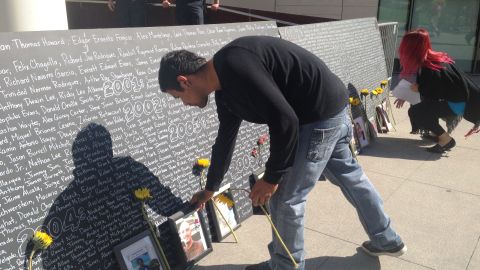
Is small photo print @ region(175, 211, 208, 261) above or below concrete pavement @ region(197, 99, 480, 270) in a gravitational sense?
above

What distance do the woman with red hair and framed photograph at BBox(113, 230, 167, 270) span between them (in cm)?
363

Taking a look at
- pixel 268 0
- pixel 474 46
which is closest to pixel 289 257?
pixel 474 46

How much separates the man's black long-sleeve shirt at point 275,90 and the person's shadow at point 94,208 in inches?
26.7

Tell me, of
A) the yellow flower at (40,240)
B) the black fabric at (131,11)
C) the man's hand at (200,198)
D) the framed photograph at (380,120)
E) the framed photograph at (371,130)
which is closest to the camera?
the yellow flower at (40,240)

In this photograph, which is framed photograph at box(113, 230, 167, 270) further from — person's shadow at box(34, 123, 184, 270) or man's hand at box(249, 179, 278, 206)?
man's hand at box(249, 179, 278, 206)

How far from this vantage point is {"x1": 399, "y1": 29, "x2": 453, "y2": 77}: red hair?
189 inches

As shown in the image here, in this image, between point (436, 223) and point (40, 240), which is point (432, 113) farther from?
point (40, 240)

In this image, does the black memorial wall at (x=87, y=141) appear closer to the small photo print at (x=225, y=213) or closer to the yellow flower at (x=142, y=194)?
the yellow flower at (x=142, y=194)

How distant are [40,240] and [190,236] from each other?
1013mm

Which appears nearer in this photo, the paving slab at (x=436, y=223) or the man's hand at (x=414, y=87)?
the paving slab at (x=436, y=223)

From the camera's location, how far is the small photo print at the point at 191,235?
9.25ft

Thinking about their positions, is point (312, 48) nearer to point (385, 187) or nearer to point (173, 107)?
point (385, 187)

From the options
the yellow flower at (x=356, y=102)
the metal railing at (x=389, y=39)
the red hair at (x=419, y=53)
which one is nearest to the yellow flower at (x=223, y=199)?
the yellow flower at (x=356, y=102)

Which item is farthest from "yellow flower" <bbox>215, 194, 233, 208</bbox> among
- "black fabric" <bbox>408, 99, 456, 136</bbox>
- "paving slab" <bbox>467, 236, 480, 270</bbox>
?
"black fabric" <bbox>408, 99, 456, 136</bbox>
